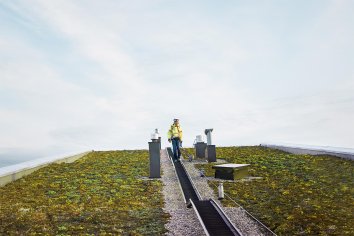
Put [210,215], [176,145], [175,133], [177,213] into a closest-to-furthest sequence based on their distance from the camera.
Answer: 1. [210,215]
2. [177,213]
3. [175,133]
4. [176,145]

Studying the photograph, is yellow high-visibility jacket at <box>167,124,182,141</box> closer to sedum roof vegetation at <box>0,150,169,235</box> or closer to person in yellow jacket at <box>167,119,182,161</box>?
person in yellow jacket at <box>167,119,182,161</box>

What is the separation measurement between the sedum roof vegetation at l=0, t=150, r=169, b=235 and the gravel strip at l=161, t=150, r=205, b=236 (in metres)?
0.30

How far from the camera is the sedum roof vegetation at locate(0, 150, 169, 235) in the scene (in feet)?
38.6

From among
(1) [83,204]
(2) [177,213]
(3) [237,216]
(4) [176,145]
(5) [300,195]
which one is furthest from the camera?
(4) [176,145]

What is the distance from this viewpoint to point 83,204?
14891mm

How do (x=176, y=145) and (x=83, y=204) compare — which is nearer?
(x=83, y=204)

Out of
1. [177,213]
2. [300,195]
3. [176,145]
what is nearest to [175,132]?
[176,145]

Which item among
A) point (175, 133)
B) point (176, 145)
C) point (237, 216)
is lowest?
point (237, 216)

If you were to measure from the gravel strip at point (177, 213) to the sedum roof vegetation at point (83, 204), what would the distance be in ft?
0.97

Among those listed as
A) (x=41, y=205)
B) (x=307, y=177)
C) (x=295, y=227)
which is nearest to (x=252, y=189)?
(x=307, y=177)

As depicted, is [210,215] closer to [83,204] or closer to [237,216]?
[237,216]

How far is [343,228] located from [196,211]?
4609 mm

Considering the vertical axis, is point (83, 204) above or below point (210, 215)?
above

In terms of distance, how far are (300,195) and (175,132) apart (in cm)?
1086
